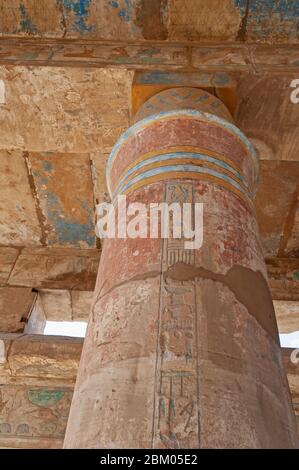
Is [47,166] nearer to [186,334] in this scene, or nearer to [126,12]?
[126,12]

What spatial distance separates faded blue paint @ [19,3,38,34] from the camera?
14.8 ft

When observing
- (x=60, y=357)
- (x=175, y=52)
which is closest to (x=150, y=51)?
(x=175, y=52)

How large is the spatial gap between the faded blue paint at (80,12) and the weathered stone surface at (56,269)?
107 inches

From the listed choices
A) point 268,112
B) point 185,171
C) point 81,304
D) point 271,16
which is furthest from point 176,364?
point 81,304

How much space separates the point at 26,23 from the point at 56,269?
283 centimetres

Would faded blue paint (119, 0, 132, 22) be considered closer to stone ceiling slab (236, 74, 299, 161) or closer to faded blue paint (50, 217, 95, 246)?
stone ceiling slab (236, 74, 299, 161)

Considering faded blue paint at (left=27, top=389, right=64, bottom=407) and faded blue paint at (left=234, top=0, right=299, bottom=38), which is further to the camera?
faded blue paint at (left=27, top=389, right=64, bottom=407)

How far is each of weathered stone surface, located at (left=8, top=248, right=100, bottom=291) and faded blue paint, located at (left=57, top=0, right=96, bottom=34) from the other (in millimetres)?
2726

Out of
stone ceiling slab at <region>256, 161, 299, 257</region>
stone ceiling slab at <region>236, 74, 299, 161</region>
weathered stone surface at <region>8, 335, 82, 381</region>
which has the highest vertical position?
stone ceiling slab at <region>256, 161, 299, 257</region>

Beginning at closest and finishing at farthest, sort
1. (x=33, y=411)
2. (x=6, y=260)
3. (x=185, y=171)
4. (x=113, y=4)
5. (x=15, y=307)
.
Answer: (x=185, y=171), (x=113, y=4), (x=33, y=411), (x=15, y=307), (x=6, y=260)

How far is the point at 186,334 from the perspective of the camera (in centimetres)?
190

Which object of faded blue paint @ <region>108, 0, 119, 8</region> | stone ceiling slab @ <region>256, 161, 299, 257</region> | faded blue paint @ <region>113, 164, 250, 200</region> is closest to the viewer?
faded blue paint @ <region>113, 164, 250, 200</region>

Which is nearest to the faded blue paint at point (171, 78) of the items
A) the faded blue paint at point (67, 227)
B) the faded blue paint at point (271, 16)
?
the faded blue paint at point (271, 16)

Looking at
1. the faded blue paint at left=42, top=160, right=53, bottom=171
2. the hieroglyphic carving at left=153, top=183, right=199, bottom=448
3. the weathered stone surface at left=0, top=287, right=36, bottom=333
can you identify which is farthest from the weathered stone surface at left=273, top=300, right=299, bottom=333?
the hieroglyphic carving at left=153, top=183, right=199, bottom=448
